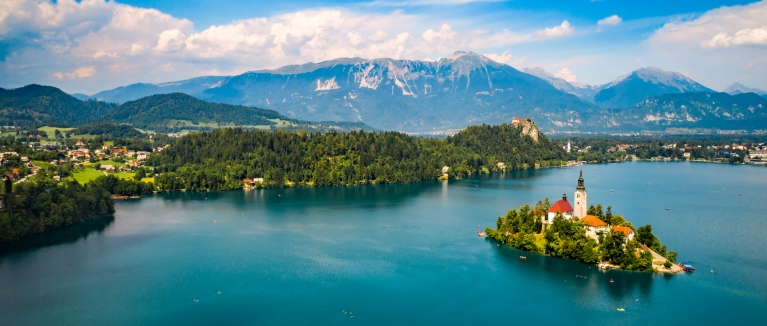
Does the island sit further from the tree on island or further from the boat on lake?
the boat on lake

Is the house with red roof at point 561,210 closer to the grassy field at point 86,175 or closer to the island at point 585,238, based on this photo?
the island at point 585,238

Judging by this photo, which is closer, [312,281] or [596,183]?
[312,281]

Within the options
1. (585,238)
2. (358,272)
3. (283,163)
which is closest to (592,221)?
(585,238)

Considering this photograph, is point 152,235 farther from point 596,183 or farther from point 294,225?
point 596,183

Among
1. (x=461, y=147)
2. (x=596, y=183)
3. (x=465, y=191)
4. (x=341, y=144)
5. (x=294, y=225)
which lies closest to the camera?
(x=294, y=225)

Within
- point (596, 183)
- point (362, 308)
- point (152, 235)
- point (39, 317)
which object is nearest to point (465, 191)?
point (596, 183)

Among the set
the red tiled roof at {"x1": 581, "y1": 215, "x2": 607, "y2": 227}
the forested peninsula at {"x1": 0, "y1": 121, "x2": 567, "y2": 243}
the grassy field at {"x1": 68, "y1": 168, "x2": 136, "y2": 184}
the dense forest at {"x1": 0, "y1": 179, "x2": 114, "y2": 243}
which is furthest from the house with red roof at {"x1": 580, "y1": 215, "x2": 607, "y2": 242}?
the grassy field at {"x1": 68, "y1": 168, "x2": 136, "y2": 184}

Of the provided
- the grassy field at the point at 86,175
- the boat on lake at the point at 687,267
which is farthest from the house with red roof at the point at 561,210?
the grassy field at the point at 86,175
